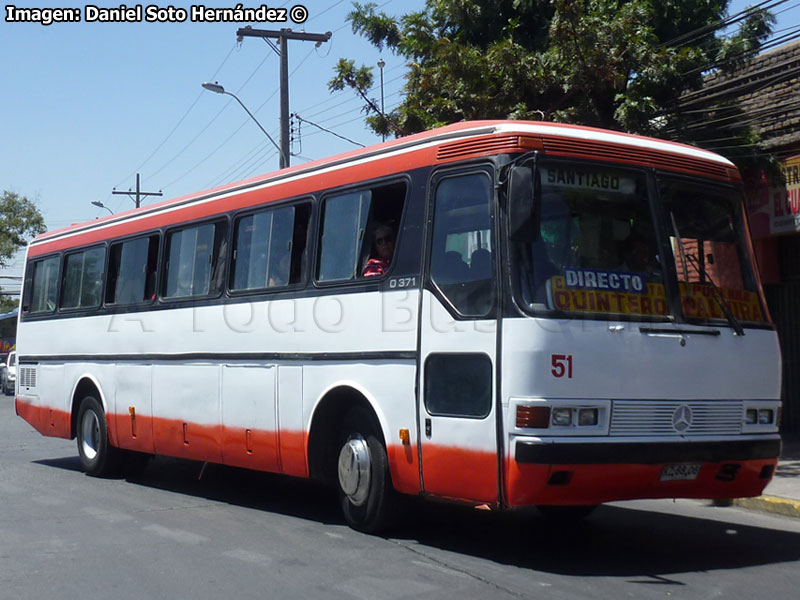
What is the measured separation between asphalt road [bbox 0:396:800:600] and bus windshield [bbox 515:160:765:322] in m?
1.76

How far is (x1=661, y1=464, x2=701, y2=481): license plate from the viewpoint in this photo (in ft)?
23.1

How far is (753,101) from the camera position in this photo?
52.0 ft

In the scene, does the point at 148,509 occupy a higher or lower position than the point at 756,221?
lower

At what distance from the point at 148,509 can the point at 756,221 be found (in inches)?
385

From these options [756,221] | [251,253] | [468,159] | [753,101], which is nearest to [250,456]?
[251,253]

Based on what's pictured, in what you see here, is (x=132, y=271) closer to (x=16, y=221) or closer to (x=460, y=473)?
(x=460, y=473)

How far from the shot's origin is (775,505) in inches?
396

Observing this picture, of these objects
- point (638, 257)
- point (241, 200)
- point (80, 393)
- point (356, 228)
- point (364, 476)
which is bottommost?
point (364, 476)

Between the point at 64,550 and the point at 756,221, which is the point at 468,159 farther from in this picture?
the point at 756,221

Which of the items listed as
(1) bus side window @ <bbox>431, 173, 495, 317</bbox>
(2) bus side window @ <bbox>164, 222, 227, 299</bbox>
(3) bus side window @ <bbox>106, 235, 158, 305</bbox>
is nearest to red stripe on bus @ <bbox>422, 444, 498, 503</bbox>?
(1) bus side window @ <bbox>431, 173, 495, 317</bbox>

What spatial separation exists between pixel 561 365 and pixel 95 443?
26.3 feet

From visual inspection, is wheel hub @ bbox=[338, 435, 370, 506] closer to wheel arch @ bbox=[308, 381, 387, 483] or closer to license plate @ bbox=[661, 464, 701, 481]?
wheel arch @ bbox=[308, 381, 387, 483]

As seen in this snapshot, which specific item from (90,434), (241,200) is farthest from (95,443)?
(241,200)

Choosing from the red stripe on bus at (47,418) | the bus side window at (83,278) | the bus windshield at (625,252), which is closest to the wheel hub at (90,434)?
the red stripe on bus at (47,418)
